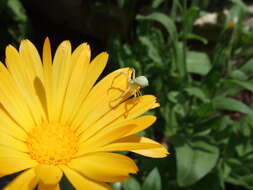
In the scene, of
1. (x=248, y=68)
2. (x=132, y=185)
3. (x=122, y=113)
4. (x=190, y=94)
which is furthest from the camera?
(x=248, y=68)

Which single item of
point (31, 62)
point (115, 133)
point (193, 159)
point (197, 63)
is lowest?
point (193, 159)

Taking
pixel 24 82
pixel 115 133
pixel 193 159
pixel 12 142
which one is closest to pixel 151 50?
pixel 193 159

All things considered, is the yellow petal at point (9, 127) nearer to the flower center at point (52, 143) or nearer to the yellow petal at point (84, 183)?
the flower center at point (52, 143)

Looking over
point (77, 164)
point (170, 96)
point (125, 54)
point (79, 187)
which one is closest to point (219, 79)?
point (170, 96)

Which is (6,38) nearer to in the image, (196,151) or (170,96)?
(170,96)

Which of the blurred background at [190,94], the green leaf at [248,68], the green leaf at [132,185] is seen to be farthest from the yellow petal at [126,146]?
the green leaf at [248,68]

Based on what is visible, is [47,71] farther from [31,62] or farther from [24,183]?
[24,183]
